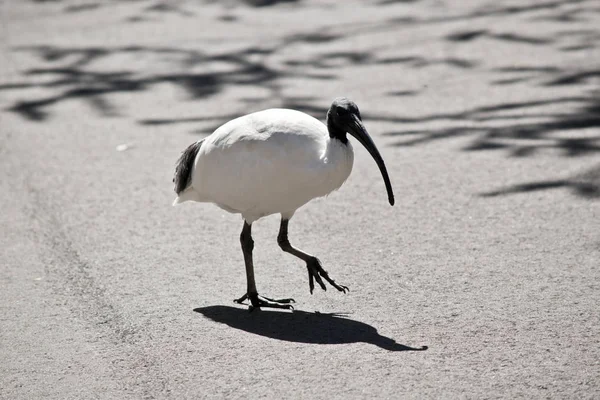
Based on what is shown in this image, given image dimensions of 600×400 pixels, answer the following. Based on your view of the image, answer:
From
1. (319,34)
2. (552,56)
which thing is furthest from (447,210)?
(319,34)

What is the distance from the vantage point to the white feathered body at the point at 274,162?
16.1ft

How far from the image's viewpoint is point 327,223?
6477mm

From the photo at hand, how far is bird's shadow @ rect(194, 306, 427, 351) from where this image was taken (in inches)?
187

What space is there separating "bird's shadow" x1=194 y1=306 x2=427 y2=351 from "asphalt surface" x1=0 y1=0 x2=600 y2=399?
0.6 inches

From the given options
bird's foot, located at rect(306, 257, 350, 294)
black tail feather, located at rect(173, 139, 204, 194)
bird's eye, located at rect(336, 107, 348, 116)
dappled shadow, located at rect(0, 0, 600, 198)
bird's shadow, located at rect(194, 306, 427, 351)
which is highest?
bird's eye, located at rect(336, 107, 348, 116)

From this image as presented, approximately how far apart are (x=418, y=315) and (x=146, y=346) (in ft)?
4.57

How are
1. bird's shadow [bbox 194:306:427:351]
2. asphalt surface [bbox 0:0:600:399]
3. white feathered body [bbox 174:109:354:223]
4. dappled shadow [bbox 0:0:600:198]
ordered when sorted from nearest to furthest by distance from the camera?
asphalt surface [bbox 0:0:600:399], bird's shadow [bbox 194:306:427:351], white feathered body [bbox 174:109:354:223], dappled shadow [bbox 0:0:600:198]

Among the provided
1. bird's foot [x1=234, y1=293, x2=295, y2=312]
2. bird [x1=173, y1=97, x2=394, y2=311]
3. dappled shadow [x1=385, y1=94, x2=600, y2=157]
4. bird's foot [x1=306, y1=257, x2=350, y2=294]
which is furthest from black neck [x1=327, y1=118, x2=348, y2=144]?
dappled shadow [x1=385, y1=94, x2=600, y2=157]

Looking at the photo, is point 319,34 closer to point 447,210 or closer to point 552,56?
point 552,56

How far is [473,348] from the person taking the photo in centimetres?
457

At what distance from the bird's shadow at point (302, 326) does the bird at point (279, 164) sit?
0.33 ft

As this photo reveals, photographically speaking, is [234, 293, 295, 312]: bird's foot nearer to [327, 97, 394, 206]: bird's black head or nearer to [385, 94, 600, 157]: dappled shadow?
[327, 97, 394, 206]: bird's black head

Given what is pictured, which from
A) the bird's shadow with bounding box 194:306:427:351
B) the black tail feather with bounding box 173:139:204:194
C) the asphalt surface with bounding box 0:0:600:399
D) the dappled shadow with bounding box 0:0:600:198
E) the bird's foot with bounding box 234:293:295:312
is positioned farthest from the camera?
the dappled shadow with bounding box 0:0:600:198

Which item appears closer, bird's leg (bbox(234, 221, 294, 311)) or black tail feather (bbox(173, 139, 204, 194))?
bird's leg (bbox(234, 221, 294, 311))
